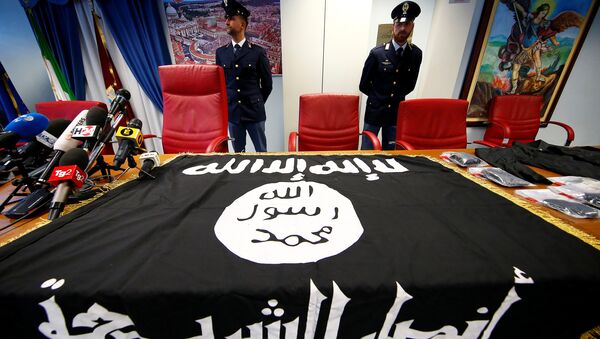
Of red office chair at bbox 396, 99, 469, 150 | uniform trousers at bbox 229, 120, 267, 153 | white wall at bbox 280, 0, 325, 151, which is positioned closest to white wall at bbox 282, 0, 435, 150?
white wall at bbox 280, 0, 325, 151

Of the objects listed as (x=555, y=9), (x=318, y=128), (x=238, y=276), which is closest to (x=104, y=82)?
(x=318, y=128)

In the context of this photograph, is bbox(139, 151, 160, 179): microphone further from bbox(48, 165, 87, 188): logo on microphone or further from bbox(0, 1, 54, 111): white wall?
bbox(0, 1, 54, 111): white wall

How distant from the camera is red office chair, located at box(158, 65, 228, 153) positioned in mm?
1526

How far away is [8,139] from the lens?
27.6 inches

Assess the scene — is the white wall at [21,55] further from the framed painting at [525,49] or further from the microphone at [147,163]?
the framed painting at [525,49]

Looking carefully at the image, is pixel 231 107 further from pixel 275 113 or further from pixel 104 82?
pixel 104 82

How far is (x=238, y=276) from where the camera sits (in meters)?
0.48

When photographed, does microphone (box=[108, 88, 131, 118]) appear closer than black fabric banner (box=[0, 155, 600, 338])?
No

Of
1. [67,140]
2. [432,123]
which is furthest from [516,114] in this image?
[67,140]

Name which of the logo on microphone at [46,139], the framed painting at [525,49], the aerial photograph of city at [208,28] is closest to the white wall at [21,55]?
the aerial photograph of city at [208,28]

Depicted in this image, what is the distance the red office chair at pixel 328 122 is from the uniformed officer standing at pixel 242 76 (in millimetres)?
579

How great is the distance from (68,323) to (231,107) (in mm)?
1914

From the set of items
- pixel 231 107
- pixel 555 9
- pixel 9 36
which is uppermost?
pixel 555 9

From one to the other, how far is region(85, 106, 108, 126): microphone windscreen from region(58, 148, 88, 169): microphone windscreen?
13cm
